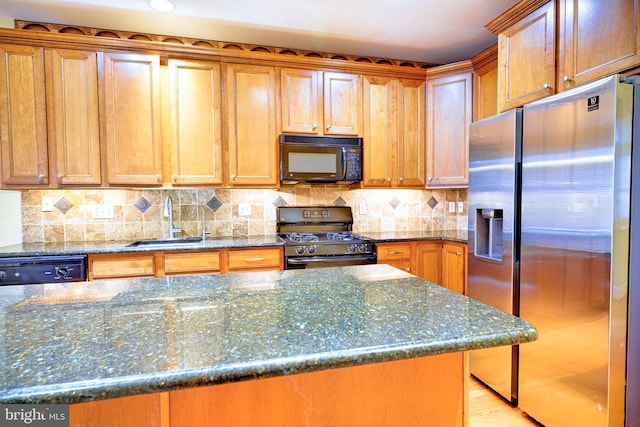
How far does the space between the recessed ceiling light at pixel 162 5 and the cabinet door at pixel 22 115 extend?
0.89 m

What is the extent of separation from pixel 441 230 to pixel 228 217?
2.18 metres

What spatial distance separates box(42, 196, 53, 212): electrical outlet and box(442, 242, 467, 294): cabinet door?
11.0ft

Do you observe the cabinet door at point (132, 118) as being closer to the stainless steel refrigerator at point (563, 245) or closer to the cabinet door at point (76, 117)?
the cabinet door at point (76, 117)

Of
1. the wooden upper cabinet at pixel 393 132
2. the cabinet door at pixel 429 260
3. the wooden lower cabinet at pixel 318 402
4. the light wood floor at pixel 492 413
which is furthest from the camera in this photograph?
the wooden upper cabinet at pixel 393 132

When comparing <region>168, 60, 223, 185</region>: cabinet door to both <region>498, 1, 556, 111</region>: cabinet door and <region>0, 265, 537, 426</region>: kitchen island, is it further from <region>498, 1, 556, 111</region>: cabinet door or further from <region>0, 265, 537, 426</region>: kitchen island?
<region>498, 1, 556, 111</region>: cabinet door

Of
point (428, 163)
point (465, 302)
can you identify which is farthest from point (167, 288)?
point (428, 163)

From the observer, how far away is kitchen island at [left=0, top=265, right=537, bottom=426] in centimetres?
62

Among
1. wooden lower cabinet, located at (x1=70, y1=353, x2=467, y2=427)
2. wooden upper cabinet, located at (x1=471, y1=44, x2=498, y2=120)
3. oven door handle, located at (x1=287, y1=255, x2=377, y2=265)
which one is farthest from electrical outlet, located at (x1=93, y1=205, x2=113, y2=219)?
wooden upper cabinet, located at (x1=471, y1=44, x2=498, y2=120)

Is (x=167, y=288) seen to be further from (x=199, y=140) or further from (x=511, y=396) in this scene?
(x=511, y=396)

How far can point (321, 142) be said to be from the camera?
116 inches

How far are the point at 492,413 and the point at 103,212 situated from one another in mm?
3212

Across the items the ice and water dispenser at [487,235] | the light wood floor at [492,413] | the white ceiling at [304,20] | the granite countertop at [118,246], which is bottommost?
the light wood floor at [492,413]

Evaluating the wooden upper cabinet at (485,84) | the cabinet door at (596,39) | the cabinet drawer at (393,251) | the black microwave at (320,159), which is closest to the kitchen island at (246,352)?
the cabinet door at (596,39)

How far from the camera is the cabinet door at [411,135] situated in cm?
317
